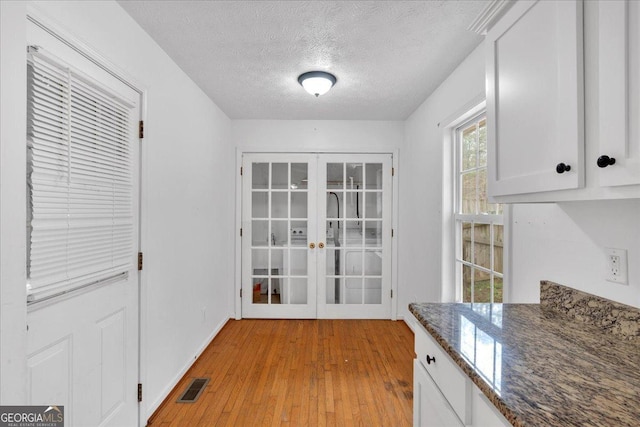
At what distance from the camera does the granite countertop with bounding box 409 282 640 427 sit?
0.68 m

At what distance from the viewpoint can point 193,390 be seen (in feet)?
7.32

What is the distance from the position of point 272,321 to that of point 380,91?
2848mm

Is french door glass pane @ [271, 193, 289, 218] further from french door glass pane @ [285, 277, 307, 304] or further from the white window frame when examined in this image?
the white window frame

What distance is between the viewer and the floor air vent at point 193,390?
6.98ft

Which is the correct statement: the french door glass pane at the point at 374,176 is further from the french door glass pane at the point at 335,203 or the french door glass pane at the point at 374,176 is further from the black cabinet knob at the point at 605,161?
the black cabinet knob at the point at 605,161

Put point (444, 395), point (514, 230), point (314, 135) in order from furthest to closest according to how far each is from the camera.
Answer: point (314, 135), point (514, 230), point (444, 395)

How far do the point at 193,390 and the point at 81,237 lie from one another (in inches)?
58.1

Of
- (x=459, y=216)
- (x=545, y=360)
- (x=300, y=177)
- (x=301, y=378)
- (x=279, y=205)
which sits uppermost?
(x=300, y=177)

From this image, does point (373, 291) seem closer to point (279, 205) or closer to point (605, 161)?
point (279, 205)

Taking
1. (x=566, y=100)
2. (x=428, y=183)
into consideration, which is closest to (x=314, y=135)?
(x=428, y=183)

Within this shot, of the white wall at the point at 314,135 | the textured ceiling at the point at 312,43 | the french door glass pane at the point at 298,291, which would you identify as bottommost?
the french door glass pane at the point at 298,291

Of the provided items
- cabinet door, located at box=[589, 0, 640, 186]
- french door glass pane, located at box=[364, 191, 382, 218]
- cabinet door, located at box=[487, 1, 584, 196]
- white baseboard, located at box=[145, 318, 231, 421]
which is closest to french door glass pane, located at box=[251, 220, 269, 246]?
white baseboard, located at box=[145, 318, 231, 421]

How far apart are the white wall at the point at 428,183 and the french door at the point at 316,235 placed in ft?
0.77

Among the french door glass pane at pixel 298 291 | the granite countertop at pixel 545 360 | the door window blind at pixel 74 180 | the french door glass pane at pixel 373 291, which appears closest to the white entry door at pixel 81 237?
the door window blind at pixel 74 180
